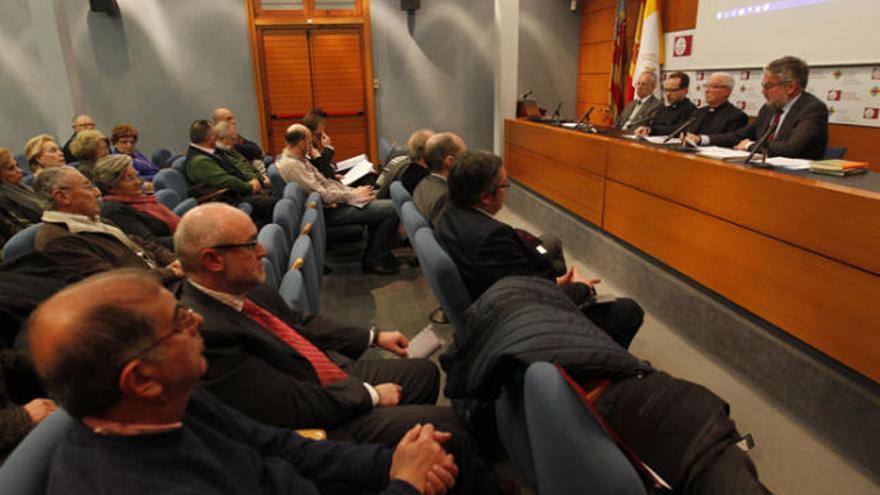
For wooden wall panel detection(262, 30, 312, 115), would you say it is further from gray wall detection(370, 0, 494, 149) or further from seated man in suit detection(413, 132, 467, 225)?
seated man in suit detection(413, 132, 467, 225)

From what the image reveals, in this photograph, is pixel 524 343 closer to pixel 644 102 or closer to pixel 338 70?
pixel 644 102

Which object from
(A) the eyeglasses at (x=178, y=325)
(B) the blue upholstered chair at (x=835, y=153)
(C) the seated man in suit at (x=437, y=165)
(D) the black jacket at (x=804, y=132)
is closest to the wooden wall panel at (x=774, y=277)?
(D) the black jacket at (x=804, y=132)

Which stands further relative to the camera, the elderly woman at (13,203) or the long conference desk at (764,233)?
the elderly woman at (13,203)

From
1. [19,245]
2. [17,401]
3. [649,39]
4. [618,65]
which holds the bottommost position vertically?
[17,401]

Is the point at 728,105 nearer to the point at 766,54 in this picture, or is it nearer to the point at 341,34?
the point at 766,54

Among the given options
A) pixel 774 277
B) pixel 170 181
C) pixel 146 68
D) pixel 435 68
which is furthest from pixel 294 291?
pixel 146 68

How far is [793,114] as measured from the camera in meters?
3.21

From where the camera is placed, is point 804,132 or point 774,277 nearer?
point 774,277

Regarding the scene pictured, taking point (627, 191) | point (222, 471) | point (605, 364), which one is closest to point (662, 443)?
point (605, 364)

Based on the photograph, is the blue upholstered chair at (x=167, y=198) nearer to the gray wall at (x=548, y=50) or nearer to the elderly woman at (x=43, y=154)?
the elderly woman at (x=43, y=154)

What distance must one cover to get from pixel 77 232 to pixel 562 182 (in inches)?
139

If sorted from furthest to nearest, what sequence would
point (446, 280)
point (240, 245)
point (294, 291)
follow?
point (446, 280) < point (294, 291) < point (240, 245)

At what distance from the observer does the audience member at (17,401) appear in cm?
147

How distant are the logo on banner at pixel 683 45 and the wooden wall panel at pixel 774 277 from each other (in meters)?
3.07
